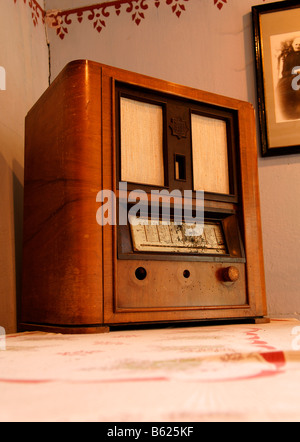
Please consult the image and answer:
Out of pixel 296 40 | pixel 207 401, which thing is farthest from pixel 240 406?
pixel 296 40

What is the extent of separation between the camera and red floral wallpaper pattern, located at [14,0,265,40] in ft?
5.40

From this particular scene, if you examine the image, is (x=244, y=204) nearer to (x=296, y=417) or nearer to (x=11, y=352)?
(x=11, y=352)

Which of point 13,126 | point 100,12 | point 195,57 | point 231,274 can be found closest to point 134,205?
point 231,274

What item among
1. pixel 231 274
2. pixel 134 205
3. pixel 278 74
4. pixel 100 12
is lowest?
pixel 231 274

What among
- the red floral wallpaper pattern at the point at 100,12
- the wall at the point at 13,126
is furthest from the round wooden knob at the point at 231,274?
the red floral wallpaper pattern at the point at 100,12

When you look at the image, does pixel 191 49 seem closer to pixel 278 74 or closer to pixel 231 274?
pixel 278 74

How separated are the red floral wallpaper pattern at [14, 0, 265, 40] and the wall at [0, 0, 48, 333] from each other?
16cm

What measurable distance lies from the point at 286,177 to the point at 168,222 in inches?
27.9

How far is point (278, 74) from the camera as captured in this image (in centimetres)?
155

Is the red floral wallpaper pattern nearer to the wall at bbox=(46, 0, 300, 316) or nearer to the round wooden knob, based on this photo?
the wall at bbox=(46, 0, 300, 316)

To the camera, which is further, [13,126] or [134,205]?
[13,126]

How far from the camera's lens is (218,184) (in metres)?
1.08

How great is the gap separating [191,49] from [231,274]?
0.99 metres

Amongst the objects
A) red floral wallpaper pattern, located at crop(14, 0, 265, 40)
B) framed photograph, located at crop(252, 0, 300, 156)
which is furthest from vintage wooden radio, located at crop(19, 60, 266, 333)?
red floral wallpaper pattern, located at crop(14, 0, 265, 40)
